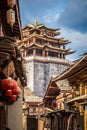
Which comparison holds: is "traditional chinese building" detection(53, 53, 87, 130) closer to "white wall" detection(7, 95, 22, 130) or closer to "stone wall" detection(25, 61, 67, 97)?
"white wall" detection(7, 95, 22, 130)

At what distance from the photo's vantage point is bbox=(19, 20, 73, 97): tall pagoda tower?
65750 mm

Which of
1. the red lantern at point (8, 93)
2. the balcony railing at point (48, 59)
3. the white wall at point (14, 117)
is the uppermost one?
the balcony railing at point (48, 59)

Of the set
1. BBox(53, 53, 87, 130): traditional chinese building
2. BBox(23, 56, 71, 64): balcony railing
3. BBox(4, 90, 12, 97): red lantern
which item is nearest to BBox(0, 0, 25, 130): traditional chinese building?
BBox(4, 90, 12, 97): red lantern

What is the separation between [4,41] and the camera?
22.0 feet

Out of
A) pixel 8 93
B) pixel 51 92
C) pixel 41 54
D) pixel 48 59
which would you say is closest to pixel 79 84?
pixel 8 93

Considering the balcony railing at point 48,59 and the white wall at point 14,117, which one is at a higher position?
the balcony railing at point 48,59

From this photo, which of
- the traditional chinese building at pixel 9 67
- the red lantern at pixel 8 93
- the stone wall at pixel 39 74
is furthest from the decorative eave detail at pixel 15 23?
the stone wall at pixel 39 74

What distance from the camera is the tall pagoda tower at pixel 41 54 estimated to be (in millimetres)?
65750

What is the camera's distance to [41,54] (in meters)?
70.5

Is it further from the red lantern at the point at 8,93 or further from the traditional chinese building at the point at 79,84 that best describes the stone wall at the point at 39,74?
the red lantern at the point at 8,93

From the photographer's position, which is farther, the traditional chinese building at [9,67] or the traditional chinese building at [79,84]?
the traditional chinese building at [79,84]

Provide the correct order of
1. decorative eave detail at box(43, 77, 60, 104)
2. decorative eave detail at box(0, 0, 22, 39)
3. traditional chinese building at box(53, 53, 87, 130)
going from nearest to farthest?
decorative eave detail at box(0, 0, 22, 39) < traditional chinese building at box(53, 53, 87, 130) < decorative eave detail at box(43, 77, 60, 104)

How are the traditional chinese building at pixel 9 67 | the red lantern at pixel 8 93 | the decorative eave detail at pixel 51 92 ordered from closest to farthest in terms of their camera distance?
the traditional chinese building at pixel 9 67
the red lantern at pixel 8 93
the decorative eave detail at pixel 51 92

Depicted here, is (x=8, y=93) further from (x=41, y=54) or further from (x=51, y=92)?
(x=41, y=54)
